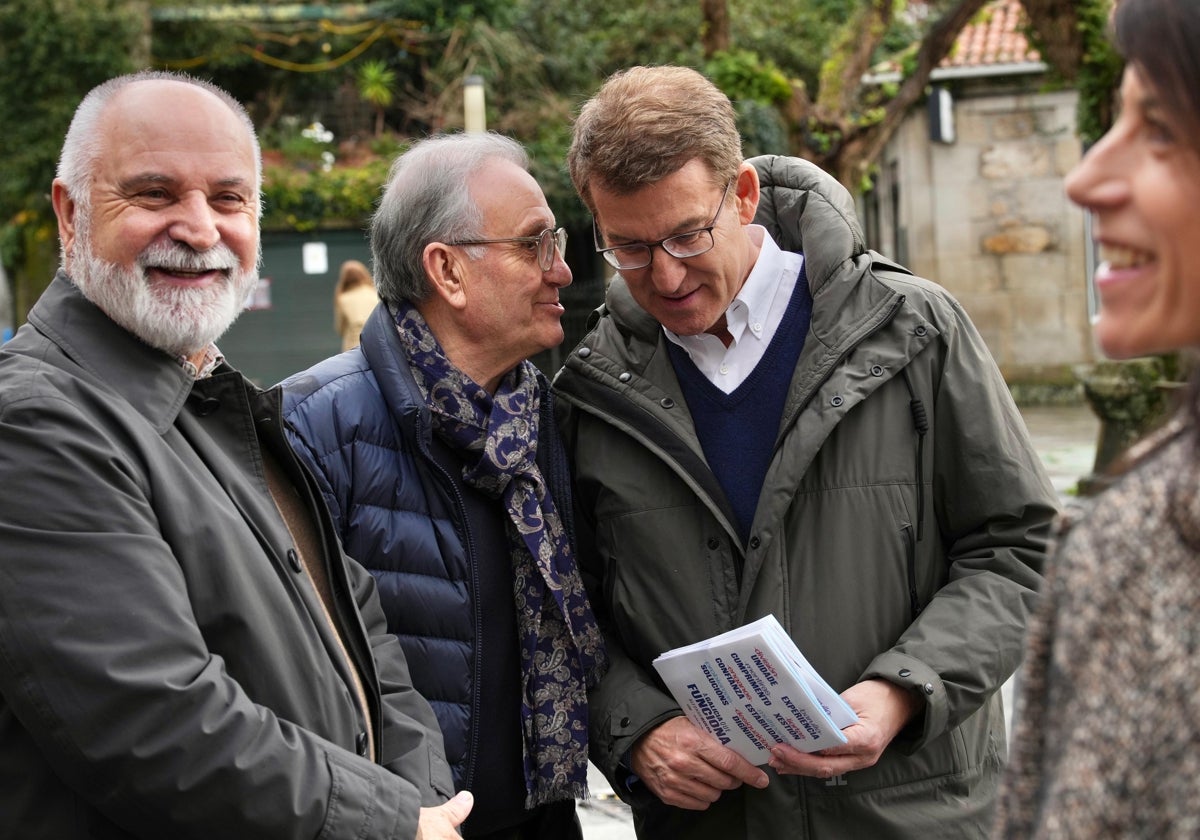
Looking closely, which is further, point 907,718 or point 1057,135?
point 1057,135

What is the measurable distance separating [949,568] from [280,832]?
1.43 metres

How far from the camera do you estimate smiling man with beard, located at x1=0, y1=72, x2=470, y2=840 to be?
1.87 m

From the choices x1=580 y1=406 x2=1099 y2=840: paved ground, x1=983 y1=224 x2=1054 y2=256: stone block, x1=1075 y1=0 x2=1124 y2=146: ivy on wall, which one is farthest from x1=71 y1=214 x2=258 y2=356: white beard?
x1=983 y1=224 x2=1054 y2=256: stone block

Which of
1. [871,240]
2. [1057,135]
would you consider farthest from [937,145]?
[871,240]

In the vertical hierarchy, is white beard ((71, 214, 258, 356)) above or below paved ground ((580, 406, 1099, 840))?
above

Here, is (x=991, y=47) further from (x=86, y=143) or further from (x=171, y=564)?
(x=171, y=564)

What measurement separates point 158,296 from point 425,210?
31.5 inches

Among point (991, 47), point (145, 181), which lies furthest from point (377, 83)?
point (145, 181)

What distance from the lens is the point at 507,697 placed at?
2770 mm

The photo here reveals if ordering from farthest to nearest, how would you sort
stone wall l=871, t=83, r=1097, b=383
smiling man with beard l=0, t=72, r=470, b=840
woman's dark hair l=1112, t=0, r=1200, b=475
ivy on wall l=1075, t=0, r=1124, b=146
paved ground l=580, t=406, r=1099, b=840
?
stone wall l=871, t=83, r=1097, b=383
ivy on wall l=1075, t=0, r=1124, b=146
paved ground l=580, t=406, r=1099, b=840
smiling man with beard l=0, t=72, r=470, b=840
woman's dark hair l=1112, t=0, r=1200, b=475

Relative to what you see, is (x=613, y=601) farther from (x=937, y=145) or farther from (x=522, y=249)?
(x=937, y=145)

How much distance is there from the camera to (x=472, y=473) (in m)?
2.73

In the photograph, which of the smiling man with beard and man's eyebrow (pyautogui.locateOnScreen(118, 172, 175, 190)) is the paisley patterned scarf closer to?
the smiling man with beard

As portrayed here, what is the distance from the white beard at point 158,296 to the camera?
223 cm
